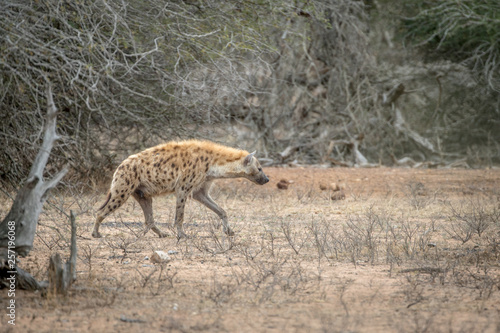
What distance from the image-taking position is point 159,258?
18.4 ft

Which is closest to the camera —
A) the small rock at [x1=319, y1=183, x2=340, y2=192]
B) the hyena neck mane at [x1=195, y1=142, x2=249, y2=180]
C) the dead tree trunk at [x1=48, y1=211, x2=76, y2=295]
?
the dead tree trunk at [x1=48, y1=211, x2=76, y2=295]

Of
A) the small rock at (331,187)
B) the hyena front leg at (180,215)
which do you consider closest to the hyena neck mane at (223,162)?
the hyena front leg at (180,215)

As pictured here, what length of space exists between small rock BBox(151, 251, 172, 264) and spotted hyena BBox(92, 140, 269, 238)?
50.7 inches

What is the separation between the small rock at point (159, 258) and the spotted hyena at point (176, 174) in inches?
50.7

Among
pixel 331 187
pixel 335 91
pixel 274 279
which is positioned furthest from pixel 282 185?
pixel 274 279

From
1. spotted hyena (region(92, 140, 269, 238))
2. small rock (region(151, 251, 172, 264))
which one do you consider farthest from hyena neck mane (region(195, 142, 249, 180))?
small rock (region(151, 251, 172, 264))

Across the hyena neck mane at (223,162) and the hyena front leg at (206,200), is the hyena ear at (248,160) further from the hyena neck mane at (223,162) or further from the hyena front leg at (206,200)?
the hyena front leg at (206,200)

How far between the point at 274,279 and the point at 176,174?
303 cm

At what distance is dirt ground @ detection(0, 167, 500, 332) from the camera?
3.96 meters

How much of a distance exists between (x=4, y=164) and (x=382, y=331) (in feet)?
13.2

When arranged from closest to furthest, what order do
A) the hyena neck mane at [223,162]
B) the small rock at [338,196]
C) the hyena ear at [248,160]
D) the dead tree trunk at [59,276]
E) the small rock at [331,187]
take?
1. the dead tree trunk at [59,276]
2. the hyena neck mane at [223,162]
3. the hyena ear at [248,160]
4. the small rock at [338,196]
5. the small rock at [331,187]

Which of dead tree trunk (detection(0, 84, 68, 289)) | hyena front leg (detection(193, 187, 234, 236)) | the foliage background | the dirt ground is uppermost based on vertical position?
the foliage background

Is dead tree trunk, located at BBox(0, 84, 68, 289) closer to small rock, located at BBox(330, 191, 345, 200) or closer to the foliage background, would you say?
the foliage background

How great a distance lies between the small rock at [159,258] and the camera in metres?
5.62
